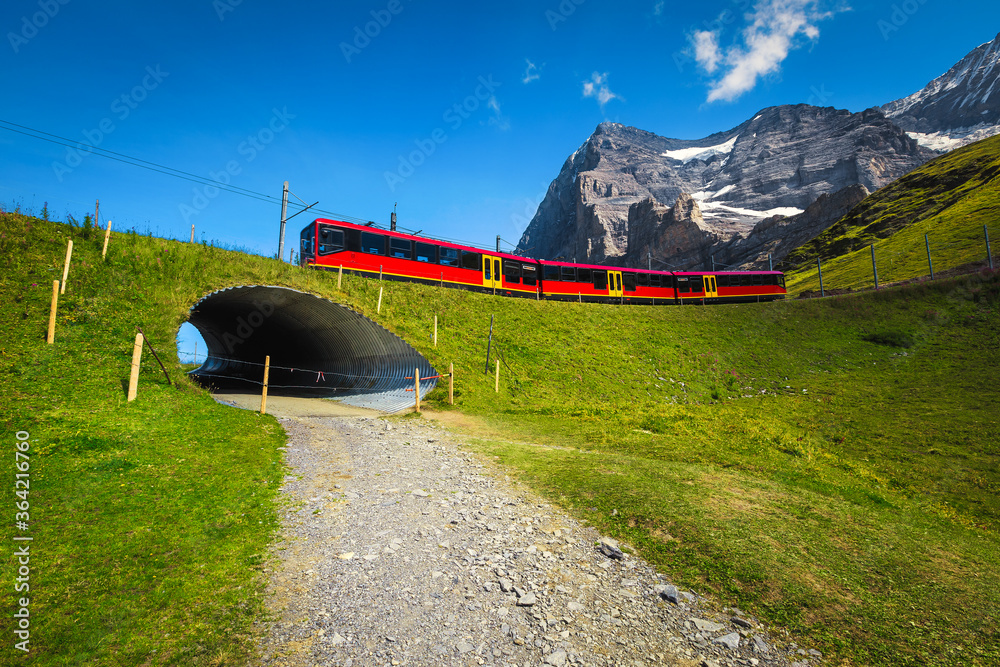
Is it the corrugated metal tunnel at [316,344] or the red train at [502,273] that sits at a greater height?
the red train at [502,273]

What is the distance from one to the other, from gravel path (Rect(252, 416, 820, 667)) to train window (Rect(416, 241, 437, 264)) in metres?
24.2

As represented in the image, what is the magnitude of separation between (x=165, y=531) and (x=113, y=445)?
3.94 meters

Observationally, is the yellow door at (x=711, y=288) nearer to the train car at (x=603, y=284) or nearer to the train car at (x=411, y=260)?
the train car at (x=603, y=284)

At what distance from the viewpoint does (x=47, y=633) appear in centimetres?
380

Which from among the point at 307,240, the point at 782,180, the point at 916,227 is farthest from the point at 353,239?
the point at 782,180

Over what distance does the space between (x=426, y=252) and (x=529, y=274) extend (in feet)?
35.2

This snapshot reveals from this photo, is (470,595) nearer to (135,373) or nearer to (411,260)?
(135,373)

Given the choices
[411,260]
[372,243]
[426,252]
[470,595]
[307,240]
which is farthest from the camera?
[426,252]

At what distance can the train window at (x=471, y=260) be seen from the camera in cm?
3372

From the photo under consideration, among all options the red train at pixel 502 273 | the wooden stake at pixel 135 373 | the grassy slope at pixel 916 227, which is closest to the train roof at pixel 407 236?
the red train at pixel 502 273

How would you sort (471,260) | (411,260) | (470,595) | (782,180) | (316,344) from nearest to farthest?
(470,595), (316,344), (411,260), (471,260), (782,180)

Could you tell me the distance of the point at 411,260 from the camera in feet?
101

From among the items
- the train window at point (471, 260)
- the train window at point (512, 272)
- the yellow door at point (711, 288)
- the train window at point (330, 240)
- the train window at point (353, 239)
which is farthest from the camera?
the yellow door at point (711, 288)

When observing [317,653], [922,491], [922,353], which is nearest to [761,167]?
[922,353]
